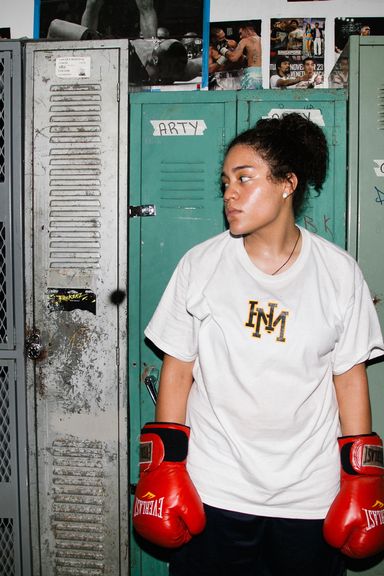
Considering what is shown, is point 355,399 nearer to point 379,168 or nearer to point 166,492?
point 166,492

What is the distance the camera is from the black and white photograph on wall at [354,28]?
7.69ft

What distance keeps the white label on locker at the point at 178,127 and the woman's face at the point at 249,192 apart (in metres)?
0.54

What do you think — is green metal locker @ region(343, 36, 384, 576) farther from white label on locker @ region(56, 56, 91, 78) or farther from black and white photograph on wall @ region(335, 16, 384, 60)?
white label on locker @ region(56, 56, 91, 78)

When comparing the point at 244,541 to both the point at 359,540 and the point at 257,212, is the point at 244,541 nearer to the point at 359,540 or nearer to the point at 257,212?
the point at 359,540

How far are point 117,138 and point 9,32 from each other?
1.28 metres

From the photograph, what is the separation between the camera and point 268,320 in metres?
1.34

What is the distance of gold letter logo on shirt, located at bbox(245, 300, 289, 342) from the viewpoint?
134 centimetres

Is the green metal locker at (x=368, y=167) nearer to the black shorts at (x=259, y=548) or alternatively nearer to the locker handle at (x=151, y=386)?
the black shorts at (x=259, y=548)

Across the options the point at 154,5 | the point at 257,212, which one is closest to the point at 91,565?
the point at 257,212

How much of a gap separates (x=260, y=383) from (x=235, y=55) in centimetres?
183

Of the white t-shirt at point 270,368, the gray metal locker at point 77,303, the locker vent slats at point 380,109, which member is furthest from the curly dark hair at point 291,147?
the gray metal locker at point 77,303

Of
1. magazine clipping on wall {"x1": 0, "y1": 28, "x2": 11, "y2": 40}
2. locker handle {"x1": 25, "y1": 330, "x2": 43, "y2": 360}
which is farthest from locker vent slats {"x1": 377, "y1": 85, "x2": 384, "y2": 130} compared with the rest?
magazine clipping on wall {"x1": 0, "y1": 28, "x2": 11, "y2": 40}

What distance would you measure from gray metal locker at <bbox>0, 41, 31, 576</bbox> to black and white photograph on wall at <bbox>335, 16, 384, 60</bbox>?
1549 millimetres

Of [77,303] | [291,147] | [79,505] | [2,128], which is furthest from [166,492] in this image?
[2,128]
